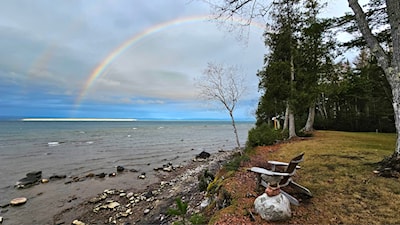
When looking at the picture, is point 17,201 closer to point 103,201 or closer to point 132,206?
point 103,201

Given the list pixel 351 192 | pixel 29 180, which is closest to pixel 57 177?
pixel 29 180

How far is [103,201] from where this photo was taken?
380 inches

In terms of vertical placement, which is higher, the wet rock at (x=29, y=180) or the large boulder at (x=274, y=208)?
the large boulder at (x=274, y=208)

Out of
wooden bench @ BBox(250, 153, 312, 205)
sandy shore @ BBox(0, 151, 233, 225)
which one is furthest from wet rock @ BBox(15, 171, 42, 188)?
wooden bench @ BBox(250, 153, 312, 205)

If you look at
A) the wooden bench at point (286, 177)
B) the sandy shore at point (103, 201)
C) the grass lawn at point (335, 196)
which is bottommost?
the sandy shore at point (103, 201)

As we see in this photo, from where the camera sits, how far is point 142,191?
36.3 ft

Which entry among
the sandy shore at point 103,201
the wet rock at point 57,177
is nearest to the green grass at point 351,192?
the sandy shore at point 103,201

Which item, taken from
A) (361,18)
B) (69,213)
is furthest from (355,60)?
(69,213)

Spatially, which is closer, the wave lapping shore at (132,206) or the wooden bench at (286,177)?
the wooden bench at (286,177)

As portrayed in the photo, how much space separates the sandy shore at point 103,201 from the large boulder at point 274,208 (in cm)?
359

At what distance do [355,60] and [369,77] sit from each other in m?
12.1

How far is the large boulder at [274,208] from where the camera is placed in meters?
3.49

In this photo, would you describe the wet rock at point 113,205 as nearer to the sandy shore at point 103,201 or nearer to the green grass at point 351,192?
the sandy shore at point 103,201

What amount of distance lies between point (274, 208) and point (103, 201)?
887cm
